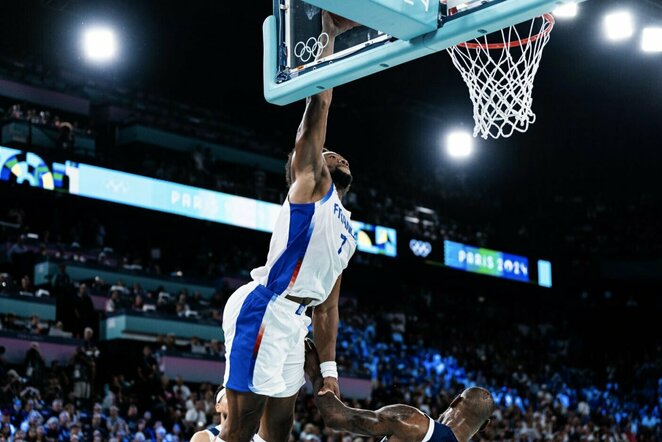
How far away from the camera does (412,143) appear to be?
3300 centimetres

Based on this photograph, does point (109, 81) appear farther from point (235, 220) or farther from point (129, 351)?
point (129, 351)

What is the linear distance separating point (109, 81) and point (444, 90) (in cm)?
944

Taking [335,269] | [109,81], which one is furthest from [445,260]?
[335,269]

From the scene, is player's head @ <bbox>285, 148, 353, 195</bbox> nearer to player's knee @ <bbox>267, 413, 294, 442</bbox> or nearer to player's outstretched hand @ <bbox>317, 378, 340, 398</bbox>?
player's outstretched hand @ <bbox>317, 378, 340, 398</bbox>

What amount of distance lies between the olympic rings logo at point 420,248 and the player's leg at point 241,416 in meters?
23.6

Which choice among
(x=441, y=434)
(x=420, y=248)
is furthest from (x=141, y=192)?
(x=441, y=434)

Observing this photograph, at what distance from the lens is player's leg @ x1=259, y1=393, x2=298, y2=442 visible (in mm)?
5434

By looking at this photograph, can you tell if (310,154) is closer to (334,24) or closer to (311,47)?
(311,47)

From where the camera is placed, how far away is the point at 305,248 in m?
5.24

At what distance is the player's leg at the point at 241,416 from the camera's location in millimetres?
5203

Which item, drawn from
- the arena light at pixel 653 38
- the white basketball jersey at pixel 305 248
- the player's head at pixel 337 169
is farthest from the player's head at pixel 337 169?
the arena light at pixel 653 38

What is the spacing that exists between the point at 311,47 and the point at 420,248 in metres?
23.6

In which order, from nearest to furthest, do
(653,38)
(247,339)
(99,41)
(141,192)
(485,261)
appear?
1. (247,339)
2. (653,38)
3. (99,41)
4. (141,192)
5. (485,261)

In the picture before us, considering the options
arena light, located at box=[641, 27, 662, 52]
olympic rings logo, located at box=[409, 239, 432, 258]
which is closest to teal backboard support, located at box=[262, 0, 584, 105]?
arena light, located at box=[641, 27, 662, 52]
